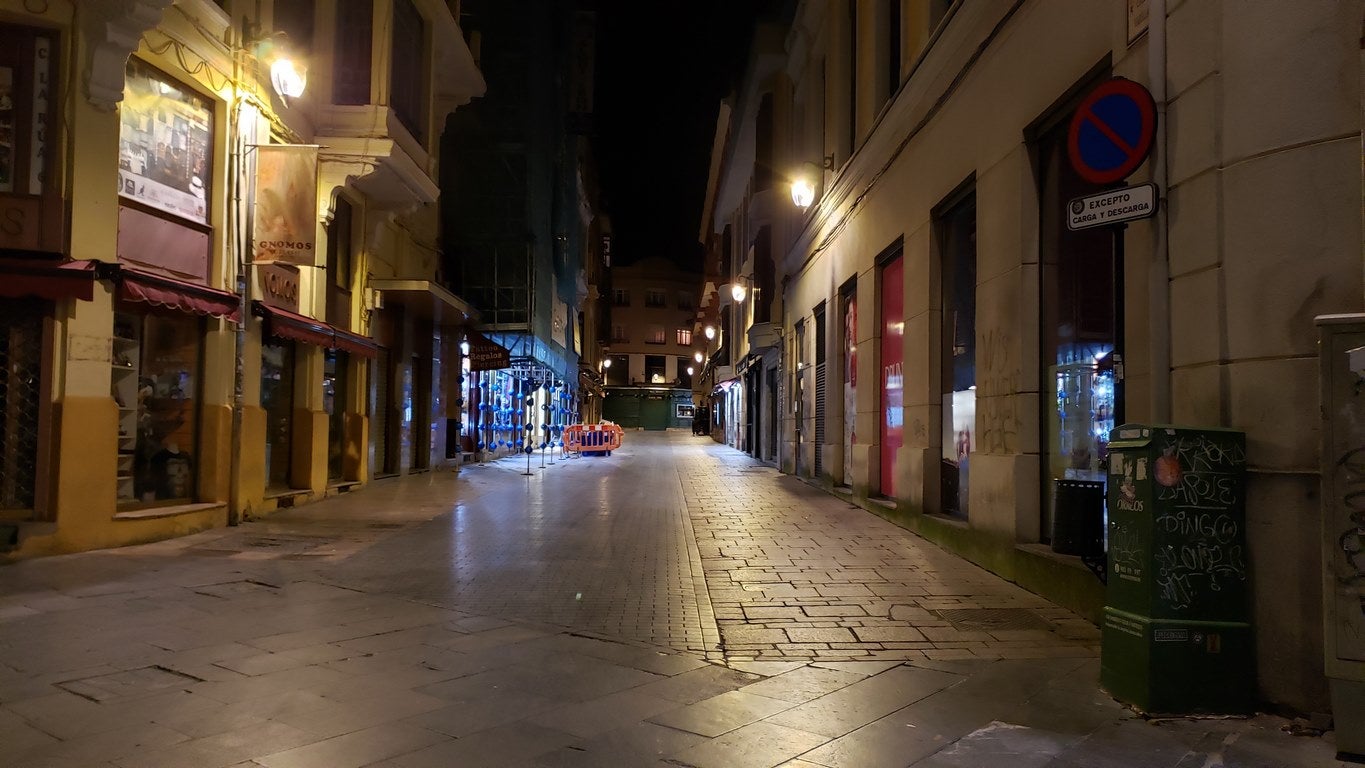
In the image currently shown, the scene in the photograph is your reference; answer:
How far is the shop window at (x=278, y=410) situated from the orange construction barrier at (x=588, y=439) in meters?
17.0

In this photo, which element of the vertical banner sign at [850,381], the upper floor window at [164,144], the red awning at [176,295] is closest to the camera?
the red awning at [176,295]

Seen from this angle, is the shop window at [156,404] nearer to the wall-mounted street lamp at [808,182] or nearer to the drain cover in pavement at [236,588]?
the drain cover in pavement at [236,588]

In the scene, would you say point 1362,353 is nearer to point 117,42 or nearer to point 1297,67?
point 1297,67

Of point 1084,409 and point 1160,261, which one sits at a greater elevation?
point 1160,261

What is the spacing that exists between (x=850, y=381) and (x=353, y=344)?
8.94 meters

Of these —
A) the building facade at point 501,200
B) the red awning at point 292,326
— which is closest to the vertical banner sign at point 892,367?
the red awning at point 292,326

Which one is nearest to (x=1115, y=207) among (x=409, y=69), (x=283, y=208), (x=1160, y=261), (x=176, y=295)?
(x=1160, y=261)

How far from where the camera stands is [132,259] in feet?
32.0

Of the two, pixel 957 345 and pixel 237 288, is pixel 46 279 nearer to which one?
pixel 237 288

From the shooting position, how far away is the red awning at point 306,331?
11.9 metres

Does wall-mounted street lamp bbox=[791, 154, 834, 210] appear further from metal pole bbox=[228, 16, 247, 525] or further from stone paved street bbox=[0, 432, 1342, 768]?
metal pole bbox=[228, 16, 247, 525]

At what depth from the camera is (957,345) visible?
1031 centimetres

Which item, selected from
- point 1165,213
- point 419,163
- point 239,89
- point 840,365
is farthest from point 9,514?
point 840,365

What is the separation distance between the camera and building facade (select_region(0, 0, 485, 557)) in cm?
866
